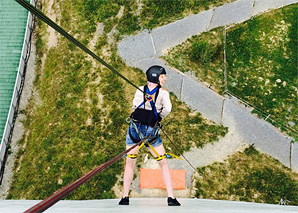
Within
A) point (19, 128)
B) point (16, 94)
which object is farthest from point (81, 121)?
point (16, 94)

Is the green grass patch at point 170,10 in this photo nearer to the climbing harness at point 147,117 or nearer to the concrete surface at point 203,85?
the concrete surface at point 203,85

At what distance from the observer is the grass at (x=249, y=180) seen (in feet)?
17.0

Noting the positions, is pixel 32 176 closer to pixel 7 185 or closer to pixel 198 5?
pixel 7 185

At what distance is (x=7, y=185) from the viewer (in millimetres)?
6145

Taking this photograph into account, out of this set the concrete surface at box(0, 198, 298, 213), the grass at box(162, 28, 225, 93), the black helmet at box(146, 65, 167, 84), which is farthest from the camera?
the grass at box(162, 28, 225, 93)

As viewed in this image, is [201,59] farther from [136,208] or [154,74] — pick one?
[136,208]

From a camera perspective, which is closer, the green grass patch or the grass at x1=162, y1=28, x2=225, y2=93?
the grass at x1=162, y1=28, x2=225, y2=93

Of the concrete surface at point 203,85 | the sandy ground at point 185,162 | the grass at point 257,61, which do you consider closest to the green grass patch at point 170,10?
the concrete surface at point 203,85

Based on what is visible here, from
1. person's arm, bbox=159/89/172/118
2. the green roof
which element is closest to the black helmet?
person's arm, bbox=159/89/172/118

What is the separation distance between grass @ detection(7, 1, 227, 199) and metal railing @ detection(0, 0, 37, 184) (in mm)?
425

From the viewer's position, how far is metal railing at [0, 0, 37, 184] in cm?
644

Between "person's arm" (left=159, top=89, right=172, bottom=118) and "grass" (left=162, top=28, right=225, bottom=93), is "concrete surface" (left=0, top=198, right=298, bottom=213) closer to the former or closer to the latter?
"person's arm" (left=159, top=89, right=172, bottom=118)

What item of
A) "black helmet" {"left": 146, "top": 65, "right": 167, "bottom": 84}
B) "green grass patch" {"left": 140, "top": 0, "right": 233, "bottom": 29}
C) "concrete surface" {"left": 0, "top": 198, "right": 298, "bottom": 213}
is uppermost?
"green grass patch" {"left": 140, "top": 0, "right": 233, "bottom": 29}

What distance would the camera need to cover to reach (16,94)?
7094 mm
